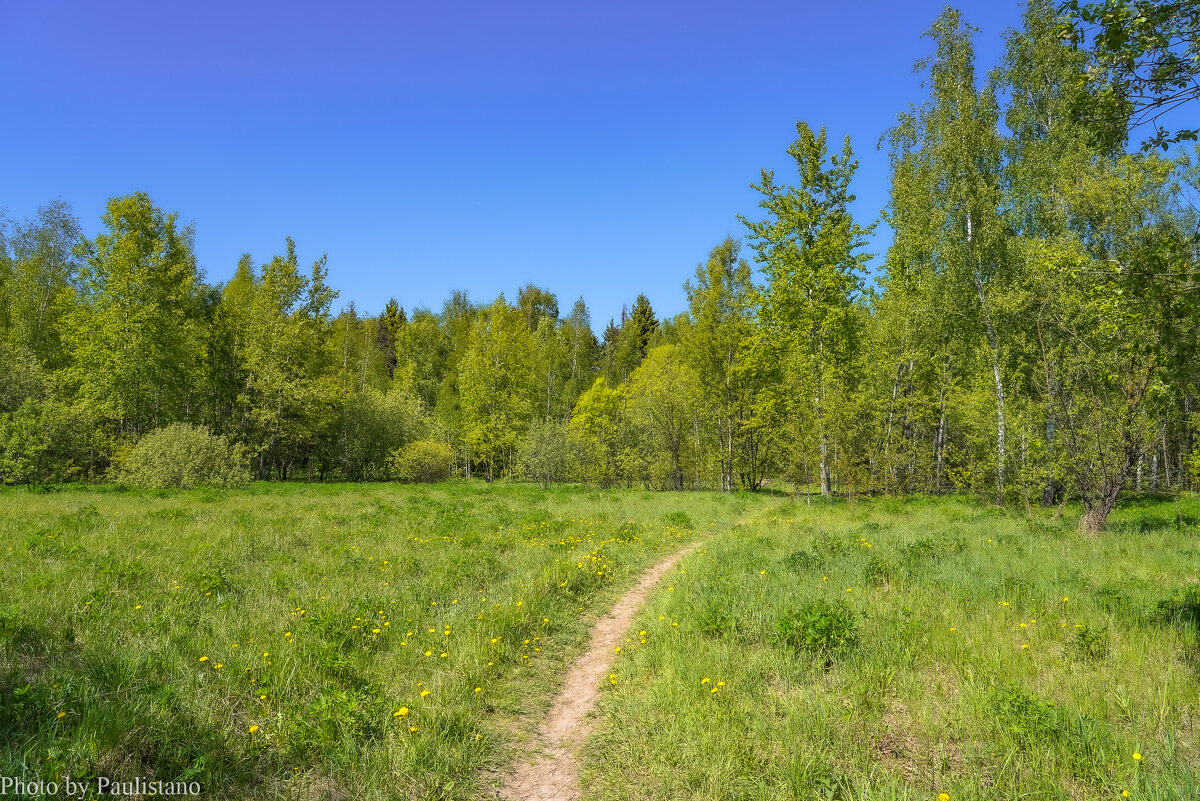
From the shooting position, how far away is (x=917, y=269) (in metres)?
27.5

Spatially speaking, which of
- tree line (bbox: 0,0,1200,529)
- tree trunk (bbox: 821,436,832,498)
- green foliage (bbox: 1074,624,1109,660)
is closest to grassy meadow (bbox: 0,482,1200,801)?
green foliage (bbox: 1074,624,1109,660)

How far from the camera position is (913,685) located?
4.91 m

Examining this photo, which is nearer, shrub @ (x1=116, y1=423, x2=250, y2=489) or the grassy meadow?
the grassy meadow

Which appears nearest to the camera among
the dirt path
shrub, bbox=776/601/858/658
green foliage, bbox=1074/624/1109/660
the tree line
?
the dirt path

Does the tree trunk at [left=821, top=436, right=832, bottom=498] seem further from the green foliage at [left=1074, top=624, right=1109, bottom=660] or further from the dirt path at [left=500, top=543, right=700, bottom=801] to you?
the green foliage at [left=1074, top=624, right=1109, bottom=660]

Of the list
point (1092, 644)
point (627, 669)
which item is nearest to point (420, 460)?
point (627, 669)

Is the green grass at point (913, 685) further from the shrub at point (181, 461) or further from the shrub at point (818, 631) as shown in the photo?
the shrub at point (181, 461)

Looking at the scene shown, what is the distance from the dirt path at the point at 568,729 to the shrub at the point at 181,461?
23.6 metres

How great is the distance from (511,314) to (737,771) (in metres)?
42.4

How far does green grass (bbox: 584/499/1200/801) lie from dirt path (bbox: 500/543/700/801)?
199mm

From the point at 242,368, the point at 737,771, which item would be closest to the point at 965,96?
the point at 737,771

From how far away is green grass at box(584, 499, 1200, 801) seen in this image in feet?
12.6

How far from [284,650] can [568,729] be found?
305 cm

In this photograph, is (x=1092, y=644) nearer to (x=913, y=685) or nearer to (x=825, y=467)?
(x=913, y=685)
